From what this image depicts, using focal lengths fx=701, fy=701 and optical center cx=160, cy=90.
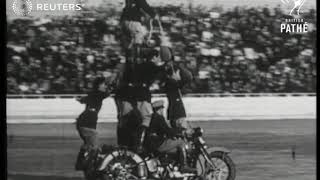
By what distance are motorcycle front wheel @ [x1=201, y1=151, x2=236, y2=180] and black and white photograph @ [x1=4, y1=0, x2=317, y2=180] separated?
0.03 feet

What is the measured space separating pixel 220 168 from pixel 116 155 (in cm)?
92

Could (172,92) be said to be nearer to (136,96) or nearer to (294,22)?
(136,96)

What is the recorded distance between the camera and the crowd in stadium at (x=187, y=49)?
616cm

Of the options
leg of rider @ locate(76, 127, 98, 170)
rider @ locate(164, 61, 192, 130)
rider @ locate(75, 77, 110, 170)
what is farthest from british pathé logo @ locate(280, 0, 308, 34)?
leg of rider @ locate(76, 127, 98, 170)

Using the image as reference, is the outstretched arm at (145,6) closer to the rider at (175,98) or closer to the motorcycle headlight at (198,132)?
the rider at (175,98)

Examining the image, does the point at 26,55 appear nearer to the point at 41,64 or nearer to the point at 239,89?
the point at 41,64

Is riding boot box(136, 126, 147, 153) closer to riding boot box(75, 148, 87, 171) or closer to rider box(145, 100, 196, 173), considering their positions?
rider box(145, 100, 196, 173)

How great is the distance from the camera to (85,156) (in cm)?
623

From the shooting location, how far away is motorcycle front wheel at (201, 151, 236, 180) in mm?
6160

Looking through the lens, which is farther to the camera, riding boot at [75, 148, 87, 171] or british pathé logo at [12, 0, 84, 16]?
riding boot at [75, 148, 87, 171]

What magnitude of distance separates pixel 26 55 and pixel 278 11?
7.47 feet

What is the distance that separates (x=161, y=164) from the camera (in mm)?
6188

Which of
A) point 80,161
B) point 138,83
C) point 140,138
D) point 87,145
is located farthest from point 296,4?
point 80,161

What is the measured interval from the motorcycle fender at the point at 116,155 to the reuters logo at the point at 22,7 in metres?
1.44
